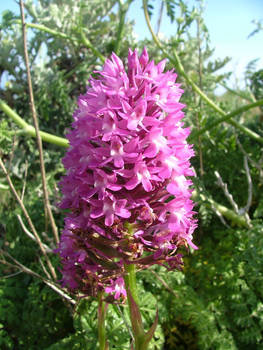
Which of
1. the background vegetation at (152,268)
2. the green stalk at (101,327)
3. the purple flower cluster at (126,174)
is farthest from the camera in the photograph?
the background vegetation at (152,268)

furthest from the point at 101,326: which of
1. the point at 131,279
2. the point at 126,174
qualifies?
the point at 126,174

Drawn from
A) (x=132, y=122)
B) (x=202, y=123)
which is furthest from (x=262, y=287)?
(x=132, y=122)

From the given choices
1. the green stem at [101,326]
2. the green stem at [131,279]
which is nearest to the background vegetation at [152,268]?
the green stem at [101,326]

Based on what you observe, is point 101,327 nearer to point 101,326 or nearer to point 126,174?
point 101,326

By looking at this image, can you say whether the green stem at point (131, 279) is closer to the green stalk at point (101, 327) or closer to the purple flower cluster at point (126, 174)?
the purple flower cluster at point (126, 174)

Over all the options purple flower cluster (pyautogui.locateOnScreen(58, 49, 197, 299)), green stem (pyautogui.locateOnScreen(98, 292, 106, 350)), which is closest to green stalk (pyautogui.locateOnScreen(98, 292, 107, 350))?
green stem (pyautogui.locateOnScreen(98, 292, 106, 350))
